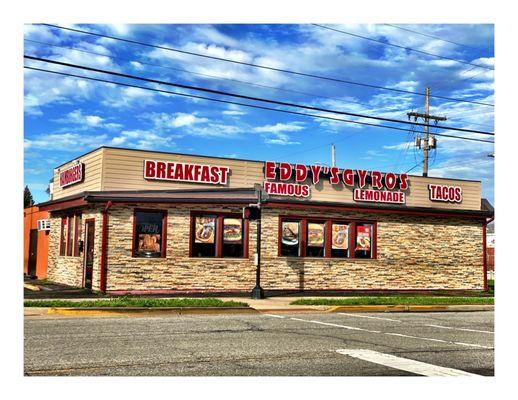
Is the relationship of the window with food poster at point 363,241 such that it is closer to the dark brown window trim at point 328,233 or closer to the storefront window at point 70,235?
the dark brown window trim at point 328,233

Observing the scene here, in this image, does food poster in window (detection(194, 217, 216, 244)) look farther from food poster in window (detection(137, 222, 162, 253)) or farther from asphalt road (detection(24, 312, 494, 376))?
asphalt road (detection(24, 312, 494, 376))

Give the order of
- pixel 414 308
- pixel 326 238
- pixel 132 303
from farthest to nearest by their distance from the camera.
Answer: pixel 326 238
pixel 414 308
pixel 132 303

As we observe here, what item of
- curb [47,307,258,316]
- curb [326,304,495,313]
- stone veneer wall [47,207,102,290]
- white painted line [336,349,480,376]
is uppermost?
stone veneer wall [47,207,102,290]

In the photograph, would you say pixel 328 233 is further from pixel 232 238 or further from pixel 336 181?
pixel 232 238

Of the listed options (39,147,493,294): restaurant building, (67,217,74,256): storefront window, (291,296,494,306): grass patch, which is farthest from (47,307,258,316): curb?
(67,217,74,256): storefront window

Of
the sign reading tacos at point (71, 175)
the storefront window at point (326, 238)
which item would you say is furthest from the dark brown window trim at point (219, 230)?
the sign reading tacos at point (71, 175)

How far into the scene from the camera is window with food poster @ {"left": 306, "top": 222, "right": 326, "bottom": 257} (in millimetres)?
23594

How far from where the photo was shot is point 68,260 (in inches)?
946

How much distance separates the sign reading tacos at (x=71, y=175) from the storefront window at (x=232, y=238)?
591 cm

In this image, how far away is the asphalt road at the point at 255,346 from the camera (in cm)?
826

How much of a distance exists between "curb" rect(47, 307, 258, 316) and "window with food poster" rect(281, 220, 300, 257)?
21.1 feet

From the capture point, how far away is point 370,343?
35.9 ft

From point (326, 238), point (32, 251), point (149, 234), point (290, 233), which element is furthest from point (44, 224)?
point (326, 238)

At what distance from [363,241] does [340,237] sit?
3.50 ft
